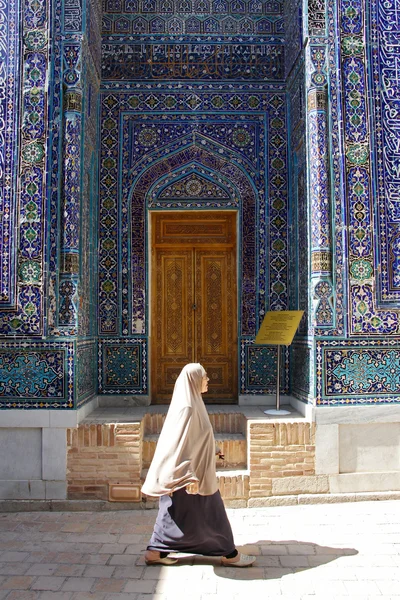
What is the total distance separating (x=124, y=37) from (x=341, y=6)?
267 centimetres

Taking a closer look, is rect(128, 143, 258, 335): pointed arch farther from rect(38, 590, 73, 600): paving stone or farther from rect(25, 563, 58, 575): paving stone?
rect(38, 590, 73, 600): paving stone

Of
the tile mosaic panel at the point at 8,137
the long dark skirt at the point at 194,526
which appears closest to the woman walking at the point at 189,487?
the long dark skirt at the point at 194,526

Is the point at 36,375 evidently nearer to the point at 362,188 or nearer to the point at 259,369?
the point at 259,369

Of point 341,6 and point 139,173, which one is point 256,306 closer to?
point 139,173

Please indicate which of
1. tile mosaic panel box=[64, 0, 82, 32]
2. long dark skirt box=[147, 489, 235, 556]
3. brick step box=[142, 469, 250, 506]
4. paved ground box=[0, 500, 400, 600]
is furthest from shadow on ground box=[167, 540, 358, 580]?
tile mosaic panel box=[64, 0, 82, 32]

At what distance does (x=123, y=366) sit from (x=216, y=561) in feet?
9.70

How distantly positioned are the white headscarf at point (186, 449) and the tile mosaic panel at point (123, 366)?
8.79 feet

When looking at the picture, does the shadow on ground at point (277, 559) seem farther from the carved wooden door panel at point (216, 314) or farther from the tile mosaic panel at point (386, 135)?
the carved wooden door panel at point (216, 314)

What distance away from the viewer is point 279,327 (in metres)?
6.02

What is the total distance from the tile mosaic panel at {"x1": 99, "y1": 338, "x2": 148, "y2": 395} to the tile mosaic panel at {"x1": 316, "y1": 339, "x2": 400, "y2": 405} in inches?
85.2

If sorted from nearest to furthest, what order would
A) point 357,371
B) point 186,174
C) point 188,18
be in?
point 357,371
point 186,174
point 188,18

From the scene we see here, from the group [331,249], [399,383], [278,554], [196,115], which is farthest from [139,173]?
[278,554]

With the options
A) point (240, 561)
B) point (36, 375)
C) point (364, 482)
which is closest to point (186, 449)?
point (240, 561)

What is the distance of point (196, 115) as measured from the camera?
22.4 ft
